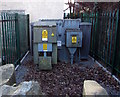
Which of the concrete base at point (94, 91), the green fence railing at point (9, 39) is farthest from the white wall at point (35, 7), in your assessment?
the concrete base at point (94, 91)

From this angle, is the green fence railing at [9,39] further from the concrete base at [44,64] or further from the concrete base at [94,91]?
the concrete base at [94,91]

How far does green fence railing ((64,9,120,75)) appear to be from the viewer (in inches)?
179

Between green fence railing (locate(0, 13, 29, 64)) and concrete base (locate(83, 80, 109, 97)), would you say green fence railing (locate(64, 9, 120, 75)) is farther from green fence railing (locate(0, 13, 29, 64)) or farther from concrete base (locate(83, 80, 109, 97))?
green fence railing (locate(0, 13, 29, 64))

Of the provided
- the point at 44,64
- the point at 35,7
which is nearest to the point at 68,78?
the point at 44,64

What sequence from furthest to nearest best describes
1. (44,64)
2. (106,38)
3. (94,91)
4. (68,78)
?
(106,38) < (44,64) < (68,78) < (94,91)

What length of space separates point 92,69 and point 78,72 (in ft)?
1.89

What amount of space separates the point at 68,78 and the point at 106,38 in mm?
2118

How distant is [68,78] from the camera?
15.0 ft

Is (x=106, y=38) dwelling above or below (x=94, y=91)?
above

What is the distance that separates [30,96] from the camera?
2250 mm

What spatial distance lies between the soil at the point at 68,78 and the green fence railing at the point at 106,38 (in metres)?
0.41

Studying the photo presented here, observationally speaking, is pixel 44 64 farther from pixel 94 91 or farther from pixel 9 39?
pixel 94 91

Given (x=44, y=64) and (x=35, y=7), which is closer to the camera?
(x=44, y=64)

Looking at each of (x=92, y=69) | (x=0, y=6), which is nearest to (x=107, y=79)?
(x=92, y=69)
